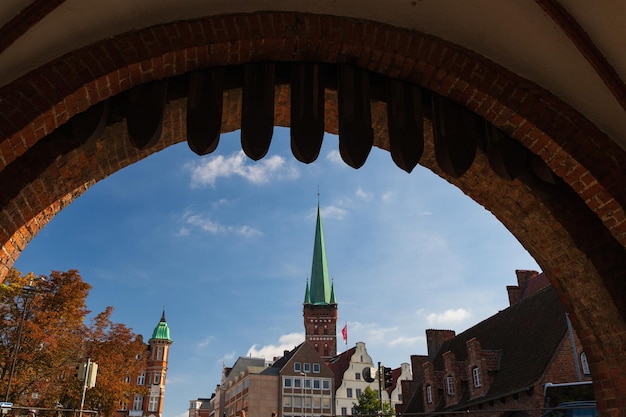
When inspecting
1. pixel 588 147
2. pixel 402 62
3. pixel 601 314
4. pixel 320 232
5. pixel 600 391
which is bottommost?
pixel 600 391

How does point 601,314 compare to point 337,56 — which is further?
point 601,314

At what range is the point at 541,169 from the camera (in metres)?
4.59

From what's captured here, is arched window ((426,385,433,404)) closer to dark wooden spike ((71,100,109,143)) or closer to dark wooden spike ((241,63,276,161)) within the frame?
dark wooden spike ((241,63,276,161))

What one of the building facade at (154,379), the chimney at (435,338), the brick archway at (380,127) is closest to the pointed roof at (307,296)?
the building facade at (154,379)

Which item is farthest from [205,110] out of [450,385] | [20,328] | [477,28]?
[450,385]

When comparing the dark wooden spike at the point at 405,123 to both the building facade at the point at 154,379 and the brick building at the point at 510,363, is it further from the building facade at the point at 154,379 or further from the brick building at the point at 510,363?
the building facade at the point at 154,379

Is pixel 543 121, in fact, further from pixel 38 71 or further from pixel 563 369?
pixel 563 369

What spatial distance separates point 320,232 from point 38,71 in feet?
281

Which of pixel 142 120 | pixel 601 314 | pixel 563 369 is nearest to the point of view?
→ pixel 142 120

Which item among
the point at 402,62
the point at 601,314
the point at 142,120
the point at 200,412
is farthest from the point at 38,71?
the point at 200,412

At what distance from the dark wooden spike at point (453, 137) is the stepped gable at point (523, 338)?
15659mm

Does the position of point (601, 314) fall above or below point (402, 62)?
below

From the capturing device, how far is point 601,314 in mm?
4719

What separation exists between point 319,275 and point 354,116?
3421 inches
